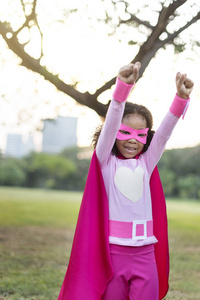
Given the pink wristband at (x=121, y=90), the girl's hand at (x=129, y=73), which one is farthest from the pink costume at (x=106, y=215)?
the girl's hand at (x=129, y=73)

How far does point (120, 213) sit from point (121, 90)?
716 mm

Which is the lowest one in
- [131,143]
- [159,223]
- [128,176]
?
[159,223]

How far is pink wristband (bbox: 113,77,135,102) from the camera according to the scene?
212 cm

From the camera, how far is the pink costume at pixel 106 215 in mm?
2309

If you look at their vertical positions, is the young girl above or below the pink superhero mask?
below

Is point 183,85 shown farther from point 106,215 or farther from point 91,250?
point 91,250

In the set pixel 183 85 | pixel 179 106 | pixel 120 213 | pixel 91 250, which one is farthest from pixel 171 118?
pixel 91 250

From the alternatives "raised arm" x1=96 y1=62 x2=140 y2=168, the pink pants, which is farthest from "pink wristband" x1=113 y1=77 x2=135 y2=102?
the pink pants

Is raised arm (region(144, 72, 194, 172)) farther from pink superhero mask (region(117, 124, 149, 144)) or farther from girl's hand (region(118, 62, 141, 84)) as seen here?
girl's hand (region(118, 62, 141, 84))

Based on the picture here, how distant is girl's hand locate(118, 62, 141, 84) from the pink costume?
22cm

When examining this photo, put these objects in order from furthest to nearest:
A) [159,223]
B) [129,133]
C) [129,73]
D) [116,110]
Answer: [159,223]
[129,133]
[116,110]
[129,73]

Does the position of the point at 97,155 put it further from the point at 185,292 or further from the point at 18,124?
the point at 18,124

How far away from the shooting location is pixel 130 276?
2285 mm

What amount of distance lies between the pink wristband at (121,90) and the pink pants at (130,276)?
85cm
